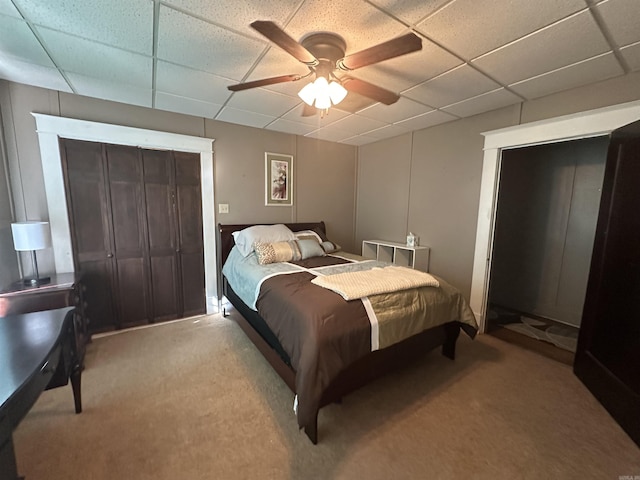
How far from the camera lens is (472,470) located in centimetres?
144

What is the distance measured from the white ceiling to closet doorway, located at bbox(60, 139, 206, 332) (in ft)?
2.10

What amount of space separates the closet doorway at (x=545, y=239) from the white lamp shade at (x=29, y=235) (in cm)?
432

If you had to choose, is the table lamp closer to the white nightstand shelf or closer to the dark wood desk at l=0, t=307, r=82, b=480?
the dark wood desk at l=0, t=307, r=82, b=480

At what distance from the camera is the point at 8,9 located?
1.43 meters

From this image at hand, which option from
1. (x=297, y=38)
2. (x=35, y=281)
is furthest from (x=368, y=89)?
(x=35, y=281)

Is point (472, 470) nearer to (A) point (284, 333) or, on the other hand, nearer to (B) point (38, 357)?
(A) point (284, 333)

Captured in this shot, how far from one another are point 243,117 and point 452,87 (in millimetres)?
2249

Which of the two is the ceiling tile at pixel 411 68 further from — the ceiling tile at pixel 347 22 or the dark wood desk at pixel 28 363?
the dark wood desk at pixel 28 363

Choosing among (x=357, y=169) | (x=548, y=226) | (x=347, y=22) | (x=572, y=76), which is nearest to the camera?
(x=347, y=22)

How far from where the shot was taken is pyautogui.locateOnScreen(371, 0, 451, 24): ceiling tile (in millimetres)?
1376

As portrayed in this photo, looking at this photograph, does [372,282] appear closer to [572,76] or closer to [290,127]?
[572,76]

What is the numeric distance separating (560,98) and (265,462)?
11.9 feet

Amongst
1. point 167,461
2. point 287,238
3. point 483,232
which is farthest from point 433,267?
point 167,461

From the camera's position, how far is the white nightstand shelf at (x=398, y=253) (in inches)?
138
